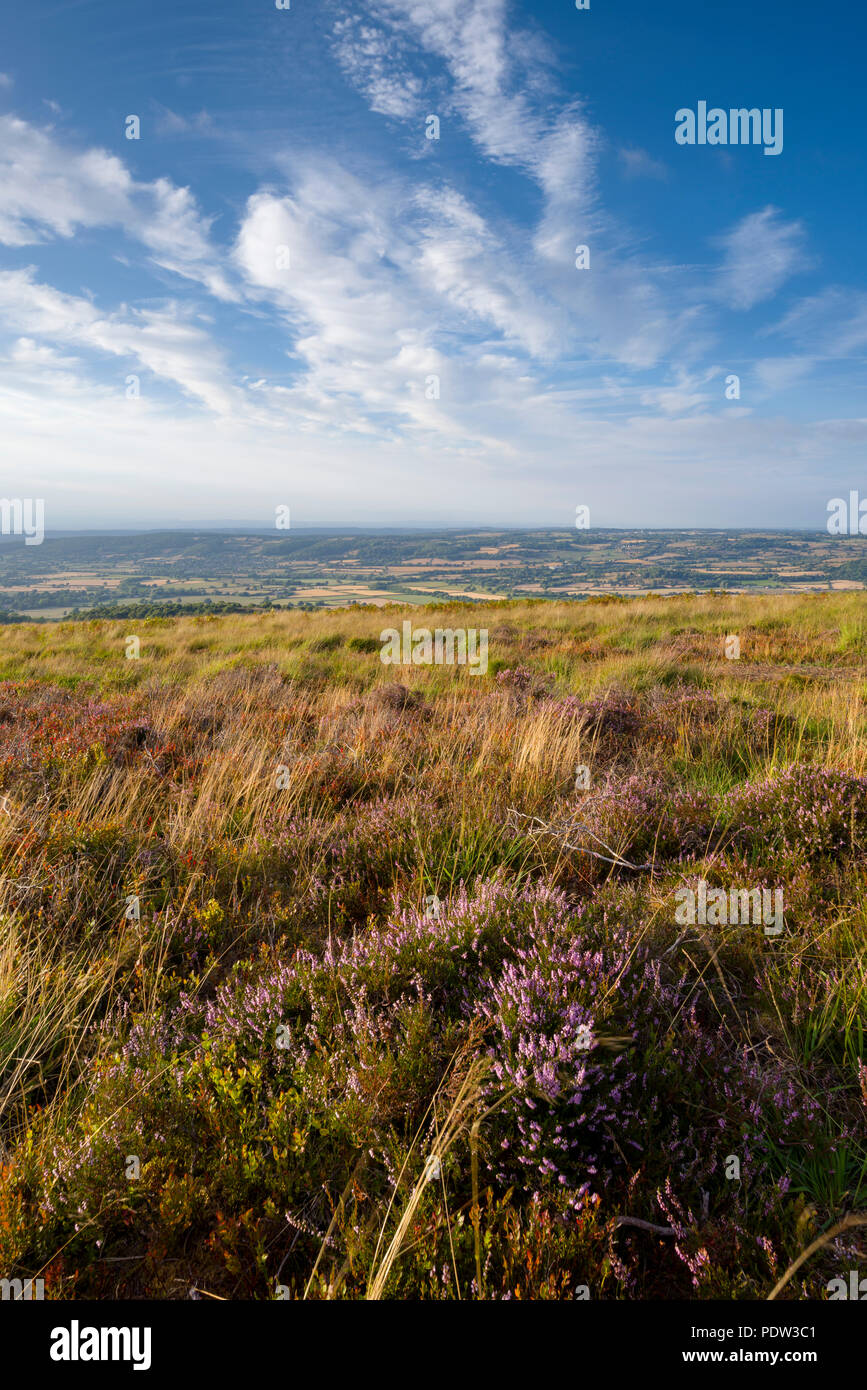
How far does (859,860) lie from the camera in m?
3.44

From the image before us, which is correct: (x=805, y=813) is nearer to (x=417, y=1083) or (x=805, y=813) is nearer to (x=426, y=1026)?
(x=426, y=1026)

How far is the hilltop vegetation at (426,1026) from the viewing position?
65.7 inches

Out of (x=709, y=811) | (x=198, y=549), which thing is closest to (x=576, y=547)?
(x=198, y=549)

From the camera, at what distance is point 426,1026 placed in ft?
6.98

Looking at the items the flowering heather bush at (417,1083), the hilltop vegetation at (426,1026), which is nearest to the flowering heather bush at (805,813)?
the hilltop vegetation at (426,1026)

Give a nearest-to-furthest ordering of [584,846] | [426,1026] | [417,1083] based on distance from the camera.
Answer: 1. [417,1083]
2. [426,1026]
3. [584,846]

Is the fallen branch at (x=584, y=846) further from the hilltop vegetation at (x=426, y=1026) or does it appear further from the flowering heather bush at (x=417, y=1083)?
the flowering heather bush at (x=417, y=1083)

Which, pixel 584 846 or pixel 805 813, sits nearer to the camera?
pixel 805 813

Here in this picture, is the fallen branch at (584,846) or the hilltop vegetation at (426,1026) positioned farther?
the fallen branch at (584,846)

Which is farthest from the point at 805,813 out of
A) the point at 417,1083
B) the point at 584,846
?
the point at 417,1083

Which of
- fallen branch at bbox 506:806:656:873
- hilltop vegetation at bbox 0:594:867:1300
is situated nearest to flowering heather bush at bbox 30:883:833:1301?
hilltop vegetation at bbox 0:594:867:1300

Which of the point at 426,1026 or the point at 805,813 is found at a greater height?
the point at 805,813

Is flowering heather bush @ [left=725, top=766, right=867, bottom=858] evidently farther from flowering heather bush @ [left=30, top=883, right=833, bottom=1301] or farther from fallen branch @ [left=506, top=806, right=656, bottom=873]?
flowering heather bush @ [left=30, top=883, right=833, bottom=1301]

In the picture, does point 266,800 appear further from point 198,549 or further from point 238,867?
point 198,549
